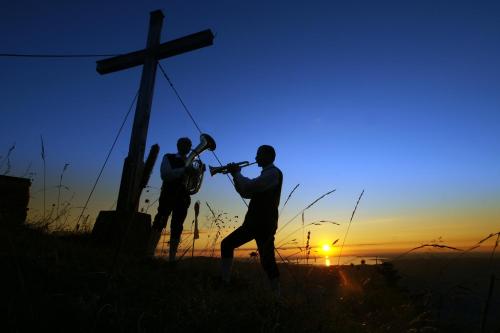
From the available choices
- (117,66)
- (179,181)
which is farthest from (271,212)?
A: (117,66)

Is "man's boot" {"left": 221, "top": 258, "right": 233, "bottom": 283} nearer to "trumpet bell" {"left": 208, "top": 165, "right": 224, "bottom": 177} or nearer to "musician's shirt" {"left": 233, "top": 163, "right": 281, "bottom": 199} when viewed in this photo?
"musician's shirt" {"left": 233, "top": 163, "right": 281, "bottom": 199}

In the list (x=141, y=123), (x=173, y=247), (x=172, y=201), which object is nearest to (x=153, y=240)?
(x=173, y=247)

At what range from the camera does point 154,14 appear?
7738 mm

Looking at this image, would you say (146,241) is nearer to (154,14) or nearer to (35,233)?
(35,233)

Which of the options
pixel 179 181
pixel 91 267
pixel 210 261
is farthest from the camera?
pixel 210 261

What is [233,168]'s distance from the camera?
5598 millimetres

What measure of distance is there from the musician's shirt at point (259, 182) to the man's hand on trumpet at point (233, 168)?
0.21m

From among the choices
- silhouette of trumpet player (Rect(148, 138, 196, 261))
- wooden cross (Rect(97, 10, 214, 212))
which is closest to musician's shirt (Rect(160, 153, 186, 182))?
silhouette of trumpet player (Rect(148, 138, 196, 261))

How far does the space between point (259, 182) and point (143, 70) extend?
374 cm

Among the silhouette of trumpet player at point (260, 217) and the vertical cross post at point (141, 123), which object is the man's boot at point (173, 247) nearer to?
the vertical cross post at point (141, 123)

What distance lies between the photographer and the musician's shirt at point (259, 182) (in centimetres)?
519

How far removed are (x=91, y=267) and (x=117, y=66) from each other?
5.09 meters

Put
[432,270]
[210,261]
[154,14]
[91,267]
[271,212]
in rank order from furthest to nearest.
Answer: [154,14], [210,261], [271,212], [91,267], [432,270]

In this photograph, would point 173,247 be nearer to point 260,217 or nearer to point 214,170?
point 214,170
